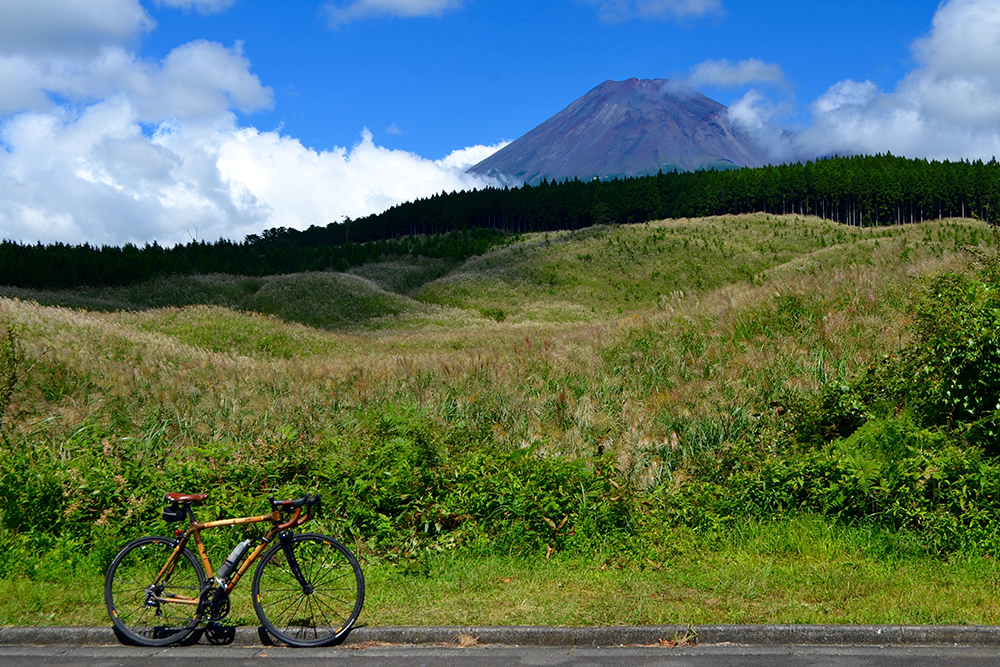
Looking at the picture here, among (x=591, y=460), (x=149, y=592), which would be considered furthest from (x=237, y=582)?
(x=591, y=460)

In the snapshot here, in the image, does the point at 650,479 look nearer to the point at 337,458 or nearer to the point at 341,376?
the point at 337,458

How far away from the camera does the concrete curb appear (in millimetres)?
5742

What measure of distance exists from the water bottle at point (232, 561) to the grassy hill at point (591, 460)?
55.3 inches

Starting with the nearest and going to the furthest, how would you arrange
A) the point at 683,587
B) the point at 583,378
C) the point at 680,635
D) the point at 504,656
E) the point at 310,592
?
the point at 504,656, the point at 680,635, the point at 310,592, the point at 683,587, the point at 583,378

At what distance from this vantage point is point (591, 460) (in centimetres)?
894

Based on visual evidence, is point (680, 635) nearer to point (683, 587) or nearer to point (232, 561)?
point (683, 587)

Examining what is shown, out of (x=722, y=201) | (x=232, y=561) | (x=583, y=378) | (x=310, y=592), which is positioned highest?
(x=722, y=201)

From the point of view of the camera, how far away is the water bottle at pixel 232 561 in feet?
19.9

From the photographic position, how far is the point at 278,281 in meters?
64.4

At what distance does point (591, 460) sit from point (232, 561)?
14.9ft

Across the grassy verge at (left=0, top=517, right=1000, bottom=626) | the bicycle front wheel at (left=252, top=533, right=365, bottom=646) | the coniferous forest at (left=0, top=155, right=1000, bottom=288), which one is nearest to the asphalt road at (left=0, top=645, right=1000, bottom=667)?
the bicycle front wheel at (left=252, top=533, right=365, bottom=646)

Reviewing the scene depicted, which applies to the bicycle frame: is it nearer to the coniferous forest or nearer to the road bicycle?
the road bicycle

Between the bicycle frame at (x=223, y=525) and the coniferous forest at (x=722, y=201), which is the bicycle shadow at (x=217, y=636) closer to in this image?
the bicycle frame at (x=223, y=525)

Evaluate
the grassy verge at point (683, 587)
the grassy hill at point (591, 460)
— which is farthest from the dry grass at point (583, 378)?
the grassy verge at point (683, 587)
